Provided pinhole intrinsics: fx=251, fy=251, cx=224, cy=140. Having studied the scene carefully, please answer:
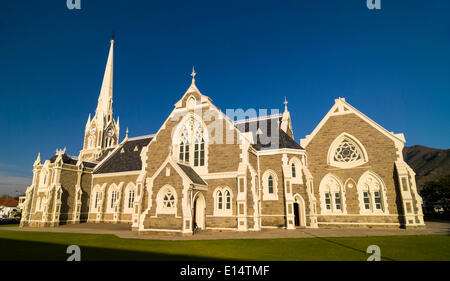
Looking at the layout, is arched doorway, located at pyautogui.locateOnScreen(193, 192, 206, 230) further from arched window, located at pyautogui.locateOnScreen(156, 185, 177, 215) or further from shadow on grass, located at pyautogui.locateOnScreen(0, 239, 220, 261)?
shadow on grass, located at pyautogui.locateOnScreen(0, 239, 220, 261)

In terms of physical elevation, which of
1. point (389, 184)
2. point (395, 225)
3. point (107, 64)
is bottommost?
point (395, 225)

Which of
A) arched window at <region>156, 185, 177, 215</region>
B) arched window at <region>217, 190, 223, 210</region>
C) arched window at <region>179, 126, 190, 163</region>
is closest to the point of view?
arched window at <region>156, 185, 177, 215</region>

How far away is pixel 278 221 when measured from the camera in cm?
2316

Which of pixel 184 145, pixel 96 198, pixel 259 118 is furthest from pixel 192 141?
pixel 96 198

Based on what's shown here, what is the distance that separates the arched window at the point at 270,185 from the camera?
946 inches

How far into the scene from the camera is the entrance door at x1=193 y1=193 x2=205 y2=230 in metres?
21.8

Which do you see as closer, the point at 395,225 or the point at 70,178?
the point at 395,225

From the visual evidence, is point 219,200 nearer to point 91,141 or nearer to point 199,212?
point 199,212

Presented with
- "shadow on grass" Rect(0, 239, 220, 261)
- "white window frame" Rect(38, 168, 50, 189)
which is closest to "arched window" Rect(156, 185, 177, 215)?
"shadow on grass" Rect(0, 239, 220, 261)

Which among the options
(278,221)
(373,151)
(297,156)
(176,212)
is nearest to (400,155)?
(373,151)

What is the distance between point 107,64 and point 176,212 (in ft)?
172

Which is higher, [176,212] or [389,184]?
[389,184]
